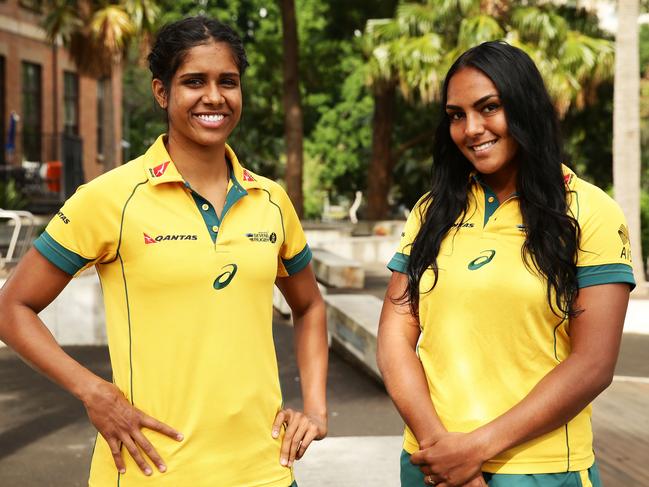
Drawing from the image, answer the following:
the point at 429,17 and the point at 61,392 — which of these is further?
the point at 429,17

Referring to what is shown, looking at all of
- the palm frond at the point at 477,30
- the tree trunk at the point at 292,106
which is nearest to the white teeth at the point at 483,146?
the palm frond at the point at 477,30

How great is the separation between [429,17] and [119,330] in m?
23.7

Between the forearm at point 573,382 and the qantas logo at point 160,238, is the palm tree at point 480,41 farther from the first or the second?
the qantas logo at point 160,238

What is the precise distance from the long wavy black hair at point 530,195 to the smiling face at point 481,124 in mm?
22

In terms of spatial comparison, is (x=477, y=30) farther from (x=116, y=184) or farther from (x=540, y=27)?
(x=116, y=184)

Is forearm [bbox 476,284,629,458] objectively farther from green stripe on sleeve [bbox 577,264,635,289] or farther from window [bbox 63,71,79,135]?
window [bbox 63,71,79,135]

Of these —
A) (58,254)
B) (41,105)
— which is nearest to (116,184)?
(58,254)

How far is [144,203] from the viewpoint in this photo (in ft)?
8.39

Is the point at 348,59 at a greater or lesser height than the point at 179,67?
greater

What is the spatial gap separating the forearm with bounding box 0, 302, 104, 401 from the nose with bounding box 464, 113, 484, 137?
1.16m

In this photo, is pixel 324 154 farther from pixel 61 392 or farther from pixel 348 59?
pixel 61 392

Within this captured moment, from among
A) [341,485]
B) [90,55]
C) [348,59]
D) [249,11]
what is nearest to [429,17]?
[90,55]

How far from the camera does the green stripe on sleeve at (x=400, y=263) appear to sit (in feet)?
9.41

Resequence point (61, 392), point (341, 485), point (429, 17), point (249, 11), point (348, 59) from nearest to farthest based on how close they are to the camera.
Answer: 1. point (341, 485)
2. point (61, 392)
3. point (429, 17)
4. point (348, 59)
5. point (249, 11)
